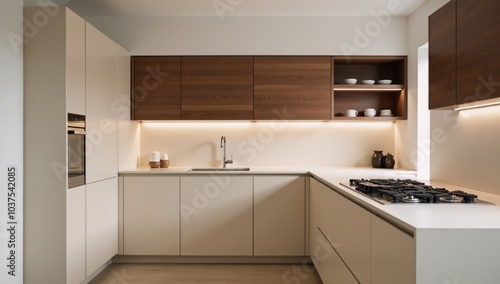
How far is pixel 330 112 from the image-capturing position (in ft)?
12.2

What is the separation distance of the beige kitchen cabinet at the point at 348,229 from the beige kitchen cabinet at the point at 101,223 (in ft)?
6.19

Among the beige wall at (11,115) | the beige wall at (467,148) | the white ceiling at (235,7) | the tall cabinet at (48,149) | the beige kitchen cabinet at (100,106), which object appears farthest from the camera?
the white ceiling at (235,7)

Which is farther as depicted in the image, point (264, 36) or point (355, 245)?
point (264, 36)

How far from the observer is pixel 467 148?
2.37 meters

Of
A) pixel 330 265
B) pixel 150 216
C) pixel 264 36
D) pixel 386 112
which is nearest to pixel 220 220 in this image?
pixel 150 216

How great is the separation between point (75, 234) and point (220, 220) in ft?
4.34

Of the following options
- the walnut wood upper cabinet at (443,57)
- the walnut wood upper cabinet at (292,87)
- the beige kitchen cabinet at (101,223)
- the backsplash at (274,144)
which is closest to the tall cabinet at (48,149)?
the beige kitchen cabinet at (101,223)

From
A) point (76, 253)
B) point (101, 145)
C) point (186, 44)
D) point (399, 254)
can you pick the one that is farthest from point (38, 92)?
point (399, 254)

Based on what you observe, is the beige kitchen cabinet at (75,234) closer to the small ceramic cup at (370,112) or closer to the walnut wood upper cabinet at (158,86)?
the walnut wood upper cabinet at (158,86)

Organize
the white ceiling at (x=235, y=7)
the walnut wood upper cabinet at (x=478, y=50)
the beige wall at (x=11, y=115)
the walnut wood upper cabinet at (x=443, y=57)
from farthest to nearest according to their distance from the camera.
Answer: the white ceiling at (x=235, y=7) < the beige wall at (x=11, y=115) < the walnut wood upper cabinet at (x=443, y=57) < the walnut wood upper cabinet at (x=478, y=50)

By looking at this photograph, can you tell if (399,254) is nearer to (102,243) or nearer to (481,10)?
(481,10)

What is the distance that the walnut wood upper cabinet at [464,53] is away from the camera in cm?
164

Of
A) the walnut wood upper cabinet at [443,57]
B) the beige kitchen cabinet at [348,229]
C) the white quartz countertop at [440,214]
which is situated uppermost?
the walnut wood upper cabinet at [443,57]

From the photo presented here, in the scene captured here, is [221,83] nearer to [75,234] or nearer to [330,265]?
[75,234]
